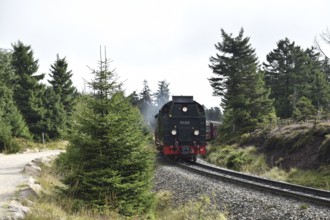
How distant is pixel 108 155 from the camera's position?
28.9 feet

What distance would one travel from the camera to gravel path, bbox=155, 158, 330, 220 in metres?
8.21

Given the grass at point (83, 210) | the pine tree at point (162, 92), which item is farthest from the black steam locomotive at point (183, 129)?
the pine tree at point (162, 92)

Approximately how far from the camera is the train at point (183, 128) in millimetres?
20344

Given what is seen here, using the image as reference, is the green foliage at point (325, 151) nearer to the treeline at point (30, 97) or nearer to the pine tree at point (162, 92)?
the treeline at point (30, 97)

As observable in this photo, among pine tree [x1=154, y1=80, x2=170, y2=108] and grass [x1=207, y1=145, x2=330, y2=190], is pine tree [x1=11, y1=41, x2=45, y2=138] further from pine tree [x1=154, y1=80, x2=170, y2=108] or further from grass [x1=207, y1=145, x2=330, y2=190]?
pine tree [x1=154, y1=80, x2=170, y2=108]

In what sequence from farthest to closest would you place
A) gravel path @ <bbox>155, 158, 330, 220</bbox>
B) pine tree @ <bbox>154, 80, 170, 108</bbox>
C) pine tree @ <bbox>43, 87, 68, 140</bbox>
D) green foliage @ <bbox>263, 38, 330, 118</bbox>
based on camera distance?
pine tree @ <bbox>154, 80, 170, 108</bbox> < green foliage @ <bbox>263, 38, 330, 118</bbox> < pine tree @ <bbox>43, 87, 68, 140</bbox> < gravel path @ <bbox>155, 158, 330, 220</bbox>

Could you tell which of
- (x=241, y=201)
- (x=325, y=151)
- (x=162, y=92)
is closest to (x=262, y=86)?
(x=325, y=151)

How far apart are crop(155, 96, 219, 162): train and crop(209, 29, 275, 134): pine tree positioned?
1290 cm

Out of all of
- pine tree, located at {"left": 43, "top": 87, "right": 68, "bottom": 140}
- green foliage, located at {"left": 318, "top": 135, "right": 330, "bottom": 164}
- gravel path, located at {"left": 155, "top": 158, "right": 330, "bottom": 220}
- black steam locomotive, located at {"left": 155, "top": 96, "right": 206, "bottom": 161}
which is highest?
pine tree, located at {"left": 43, "top": 87, "right": 68, "bottom": 140}

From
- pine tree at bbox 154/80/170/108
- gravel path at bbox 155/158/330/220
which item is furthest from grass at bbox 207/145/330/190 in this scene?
pine tree at bbox 154/80/170/108

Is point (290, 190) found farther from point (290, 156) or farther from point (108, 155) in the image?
point (290, 156)

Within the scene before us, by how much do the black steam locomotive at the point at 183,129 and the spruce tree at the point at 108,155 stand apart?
36.2 feet

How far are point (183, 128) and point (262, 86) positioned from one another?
93.7 ft

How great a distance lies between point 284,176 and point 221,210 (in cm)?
761
